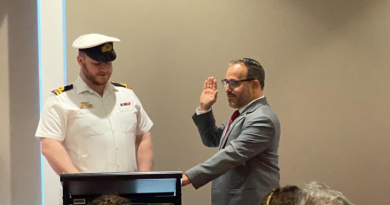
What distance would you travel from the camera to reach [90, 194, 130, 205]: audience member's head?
141 cm

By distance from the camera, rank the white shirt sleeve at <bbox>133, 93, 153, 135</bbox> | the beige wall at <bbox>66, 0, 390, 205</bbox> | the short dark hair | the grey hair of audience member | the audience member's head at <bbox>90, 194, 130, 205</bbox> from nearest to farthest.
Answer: the grey hair of audience member → the audience member's head at <bbox>90, 194, 130, 205</bbox> → the short dark hair → the white shirt sleeve at <bbox>133, 93, 153, 135</bbox> → the beige wall at <bbox>66, 0, 390, 205</bbox>

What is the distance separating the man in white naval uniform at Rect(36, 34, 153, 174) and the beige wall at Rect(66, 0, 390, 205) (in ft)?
2.47

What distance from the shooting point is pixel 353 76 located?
301cm

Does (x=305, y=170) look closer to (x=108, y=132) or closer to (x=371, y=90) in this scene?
(x=371, y=90)

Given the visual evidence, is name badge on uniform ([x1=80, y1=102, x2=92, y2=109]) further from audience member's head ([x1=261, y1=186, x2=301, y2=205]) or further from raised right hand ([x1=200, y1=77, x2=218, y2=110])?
audience member's head ([x1=261, y1=186, x2=301, y2=205])

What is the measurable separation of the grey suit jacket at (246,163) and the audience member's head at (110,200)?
0.57 metres

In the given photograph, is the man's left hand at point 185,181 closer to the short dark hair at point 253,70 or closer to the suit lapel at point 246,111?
the suit lapel at point 246,111

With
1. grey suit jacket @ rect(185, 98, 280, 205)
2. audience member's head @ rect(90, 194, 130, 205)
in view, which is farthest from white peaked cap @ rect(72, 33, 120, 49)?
audience member's head @ rect(90, 194, 130, 205)

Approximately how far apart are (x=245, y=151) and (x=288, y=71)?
3.79ft

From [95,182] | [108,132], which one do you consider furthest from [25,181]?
[95,182]

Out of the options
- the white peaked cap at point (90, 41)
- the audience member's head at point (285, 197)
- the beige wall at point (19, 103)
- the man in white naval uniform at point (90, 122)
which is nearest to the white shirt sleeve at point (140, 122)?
the man in white naval uniform at point (90, 122)

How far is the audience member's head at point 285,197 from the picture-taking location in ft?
3.81

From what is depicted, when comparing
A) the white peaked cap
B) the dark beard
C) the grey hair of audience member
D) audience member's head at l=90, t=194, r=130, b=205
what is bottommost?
audience member's head at l=90, t=194, r=130, b=205

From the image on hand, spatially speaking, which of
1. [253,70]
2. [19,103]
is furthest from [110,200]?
[19,103]
